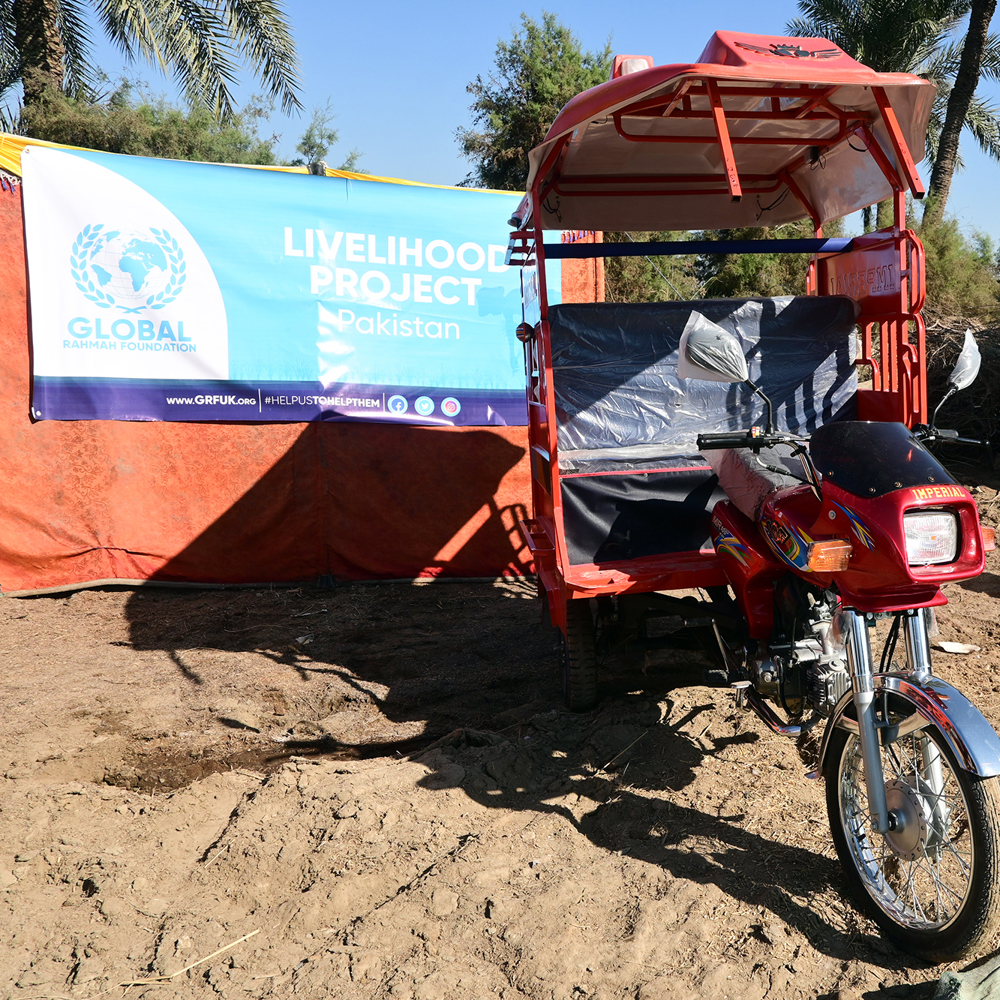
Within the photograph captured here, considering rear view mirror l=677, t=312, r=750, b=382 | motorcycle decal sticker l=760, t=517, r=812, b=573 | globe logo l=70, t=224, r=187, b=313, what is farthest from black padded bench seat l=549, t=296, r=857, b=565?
globe logo l=70, t=224, r=187, b=313

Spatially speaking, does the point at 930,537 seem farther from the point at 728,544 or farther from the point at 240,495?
the point at 240,495

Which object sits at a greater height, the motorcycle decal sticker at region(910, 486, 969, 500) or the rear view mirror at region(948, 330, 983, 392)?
the rear view mirror at region(948, 330, 983, 392)

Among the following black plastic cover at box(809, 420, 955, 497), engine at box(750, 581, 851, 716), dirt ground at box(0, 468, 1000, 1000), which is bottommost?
→ dirt ground at box(0, 468, 1000, 1000)

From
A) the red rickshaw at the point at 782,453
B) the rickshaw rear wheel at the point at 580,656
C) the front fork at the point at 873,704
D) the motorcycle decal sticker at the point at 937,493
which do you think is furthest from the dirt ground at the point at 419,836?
the motorcycle decal sticker at the point at 937,493

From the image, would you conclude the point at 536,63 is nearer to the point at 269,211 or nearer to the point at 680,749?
the point at 269,211

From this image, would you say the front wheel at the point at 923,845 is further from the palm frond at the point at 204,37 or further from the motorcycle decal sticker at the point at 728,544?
the palm frond at the point at 204,37

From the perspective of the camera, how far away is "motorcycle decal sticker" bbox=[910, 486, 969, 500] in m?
2.44

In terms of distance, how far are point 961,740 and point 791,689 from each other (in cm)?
92

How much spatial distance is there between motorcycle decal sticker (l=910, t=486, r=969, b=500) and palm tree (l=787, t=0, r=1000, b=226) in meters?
17.6

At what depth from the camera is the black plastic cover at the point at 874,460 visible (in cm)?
250

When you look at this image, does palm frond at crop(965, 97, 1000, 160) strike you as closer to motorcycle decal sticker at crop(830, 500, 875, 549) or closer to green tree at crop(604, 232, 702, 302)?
green tree at crop(604, 232, 702, 302)

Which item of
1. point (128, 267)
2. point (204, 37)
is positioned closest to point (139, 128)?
point (204, 37)

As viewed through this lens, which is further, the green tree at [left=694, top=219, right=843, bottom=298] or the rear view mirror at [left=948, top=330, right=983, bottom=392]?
the green tree at [left=694, top=219, right=843, bottom=298]

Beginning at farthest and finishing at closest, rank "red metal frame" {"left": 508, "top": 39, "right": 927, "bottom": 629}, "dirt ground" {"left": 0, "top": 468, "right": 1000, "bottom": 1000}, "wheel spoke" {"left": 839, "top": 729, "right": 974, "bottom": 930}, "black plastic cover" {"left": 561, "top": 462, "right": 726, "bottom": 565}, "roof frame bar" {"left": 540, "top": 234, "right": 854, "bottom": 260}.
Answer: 1. "roof frame bar" {"left": 540, "top": 234, "right": 854, "bottom": 260}
2. "black plastic cover" {"left": 561, "top": 462, "right": 726, "bottom": 565}
3. "red metal frame" {"left": 508, "top": 39, "right": 927, "bottom": 629}
4. "dirt ground" {"left": 0, "top": 468, "right": 1000, "bottom": 1000}
5. "wheel spoke" {"left": 839, "top": 729, "right": 974, "bottom": 930}
